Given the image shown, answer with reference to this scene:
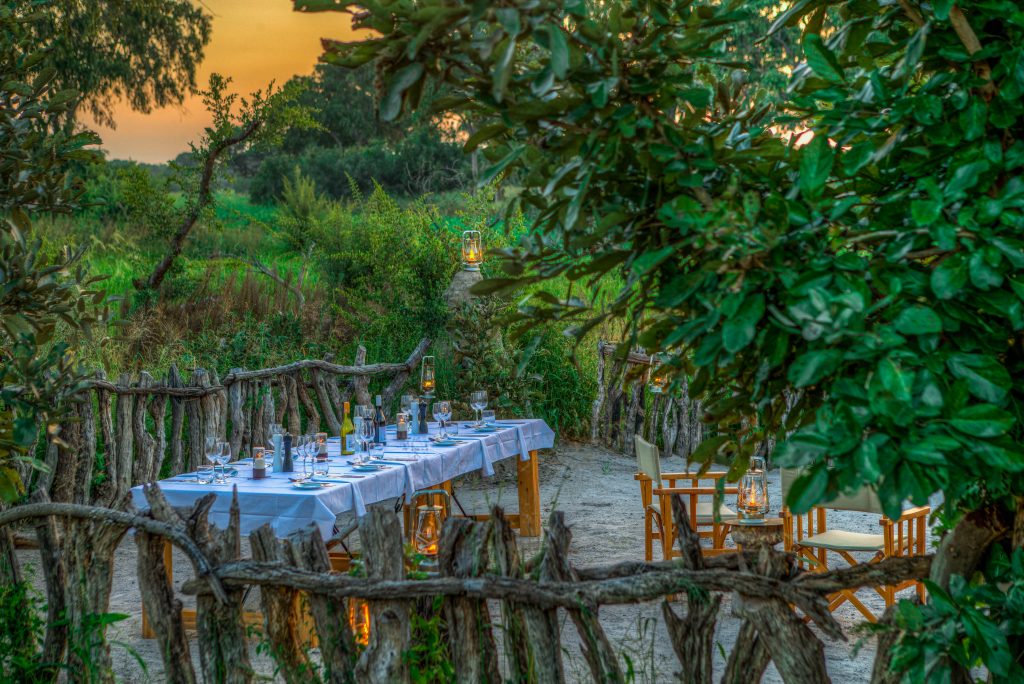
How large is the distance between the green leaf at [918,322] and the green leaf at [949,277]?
4cm

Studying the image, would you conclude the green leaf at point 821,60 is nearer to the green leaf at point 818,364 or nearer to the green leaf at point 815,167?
the green leaf at point 815,167

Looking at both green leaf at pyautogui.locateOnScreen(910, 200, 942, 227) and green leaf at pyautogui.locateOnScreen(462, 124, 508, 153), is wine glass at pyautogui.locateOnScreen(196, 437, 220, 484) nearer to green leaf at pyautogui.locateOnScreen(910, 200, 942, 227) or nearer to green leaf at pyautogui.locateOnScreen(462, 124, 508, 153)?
green leaf at pyautogui.locateOnScreen(462, 124, 508, 153)

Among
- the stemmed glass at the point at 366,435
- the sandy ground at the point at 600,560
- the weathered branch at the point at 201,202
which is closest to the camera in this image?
the sandy ground at the point at 600,560

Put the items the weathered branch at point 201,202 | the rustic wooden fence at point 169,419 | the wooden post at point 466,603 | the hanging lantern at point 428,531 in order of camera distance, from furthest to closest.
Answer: the weathered branch at point 201,202 < the rustic wooden fence at point 169,419 < the hanging lantern at point 428,531 < the wooden post at point 466,603

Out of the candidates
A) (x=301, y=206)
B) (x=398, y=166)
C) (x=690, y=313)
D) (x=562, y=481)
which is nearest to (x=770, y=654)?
(x=690, y=313)

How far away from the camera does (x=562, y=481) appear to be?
877 centimetres

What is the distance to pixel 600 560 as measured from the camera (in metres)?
6.28

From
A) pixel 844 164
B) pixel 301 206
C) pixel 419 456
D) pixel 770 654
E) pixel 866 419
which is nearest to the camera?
pixel 866 419

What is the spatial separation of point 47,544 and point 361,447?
2.42 meters

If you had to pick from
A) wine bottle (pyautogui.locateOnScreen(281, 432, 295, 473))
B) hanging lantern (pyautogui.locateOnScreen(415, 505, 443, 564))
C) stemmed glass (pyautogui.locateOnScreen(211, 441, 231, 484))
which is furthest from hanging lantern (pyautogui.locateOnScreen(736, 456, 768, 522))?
stemmed glass (pyautogui.locateOnScreen(211, 441, 231, 484))

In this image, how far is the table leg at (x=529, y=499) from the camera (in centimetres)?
716

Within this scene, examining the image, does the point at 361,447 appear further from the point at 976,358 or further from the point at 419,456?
the point at 976,358

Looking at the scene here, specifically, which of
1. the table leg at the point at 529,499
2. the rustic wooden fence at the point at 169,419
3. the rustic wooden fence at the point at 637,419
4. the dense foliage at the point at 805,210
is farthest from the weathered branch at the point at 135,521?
the rustic wooden fence at the point at 637,419

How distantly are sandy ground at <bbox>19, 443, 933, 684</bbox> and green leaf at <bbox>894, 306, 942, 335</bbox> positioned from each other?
0.70m
